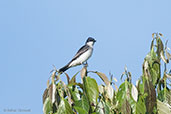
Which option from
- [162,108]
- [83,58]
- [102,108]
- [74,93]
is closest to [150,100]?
[162,108]

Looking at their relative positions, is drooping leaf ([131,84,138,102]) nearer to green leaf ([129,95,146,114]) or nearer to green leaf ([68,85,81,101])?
green leaf ([129,95,146,114])

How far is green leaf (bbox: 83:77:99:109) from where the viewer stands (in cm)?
Answer: 375

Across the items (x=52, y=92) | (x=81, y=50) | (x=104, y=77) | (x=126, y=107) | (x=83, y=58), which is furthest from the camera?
(x=81, y=50)

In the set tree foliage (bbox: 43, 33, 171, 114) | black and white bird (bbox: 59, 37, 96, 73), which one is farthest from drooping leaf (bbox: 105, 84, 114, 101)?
black and white bird (bbox: 59, 37, 96, 73)

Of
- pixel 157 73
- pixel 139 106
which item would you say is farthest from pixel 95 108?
pixel 157 73

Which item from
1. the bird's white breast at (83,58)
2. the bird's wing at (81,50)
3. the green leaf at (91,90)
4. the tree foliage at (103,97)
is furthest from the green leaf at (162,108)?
the bird's wing at (81,50)

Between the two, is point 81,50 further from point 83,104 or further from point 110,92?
point 83,104

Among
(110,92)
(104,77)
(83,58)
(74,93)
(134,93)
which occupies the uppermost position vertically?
(83,58)

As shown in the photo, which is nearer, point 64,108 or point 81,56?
point 64,108

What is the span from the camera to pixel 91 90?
12.4 ft

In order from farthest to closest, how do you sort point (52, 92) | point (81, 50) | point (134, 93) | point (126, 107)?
point (81, 50) < point (52, 92) < point (134, 93) < point (126, 107)

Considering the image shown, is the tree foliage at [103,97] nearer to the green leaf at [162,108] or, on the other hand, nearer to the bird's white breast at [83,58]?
the green leaf at [162,108]

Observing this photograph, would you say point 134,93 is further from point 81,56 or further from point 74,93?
point 81,56

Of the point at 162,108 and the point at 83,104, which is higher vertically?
the point at 83,104
